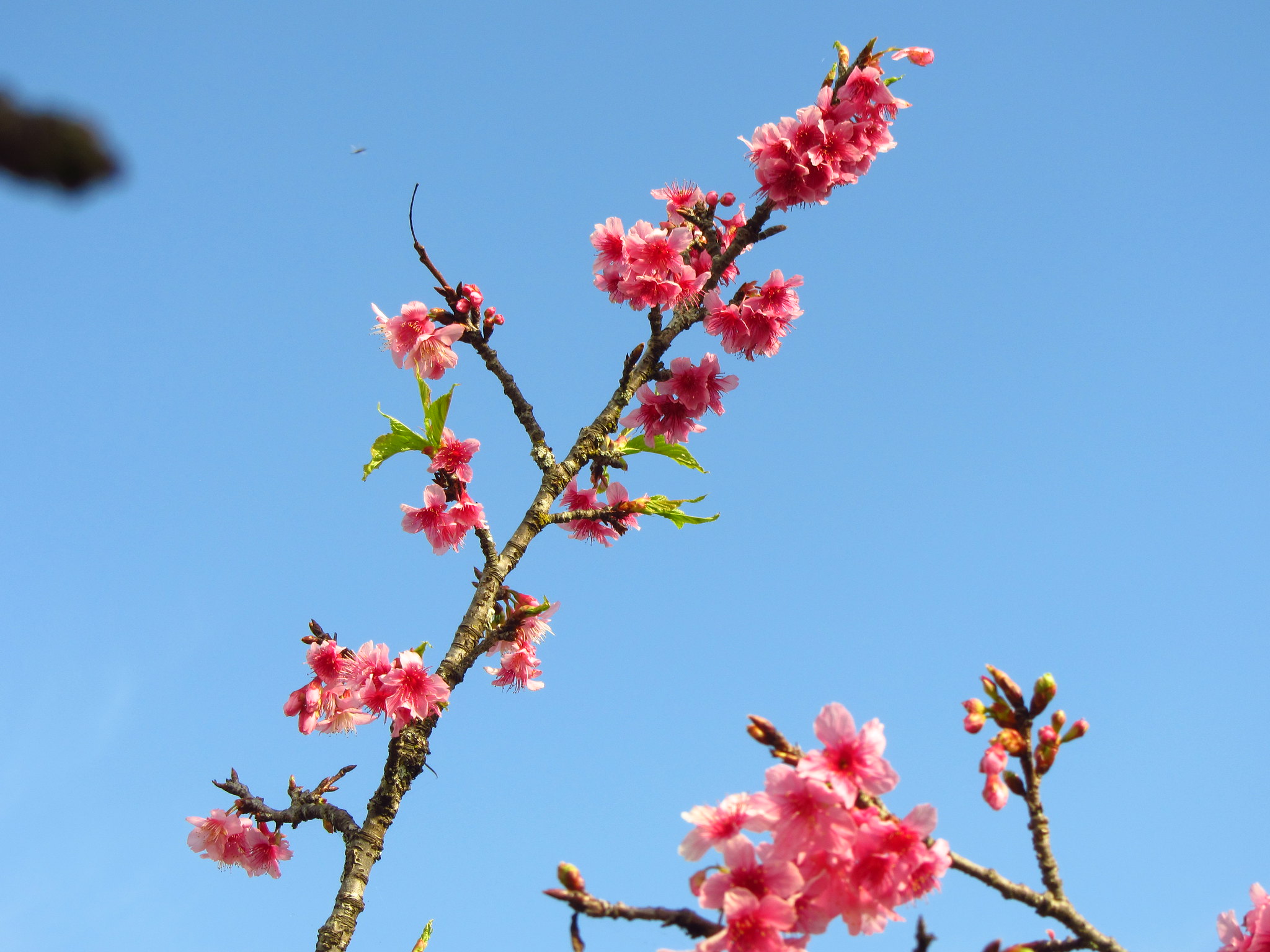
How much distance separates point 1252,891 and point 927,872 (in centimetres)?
120

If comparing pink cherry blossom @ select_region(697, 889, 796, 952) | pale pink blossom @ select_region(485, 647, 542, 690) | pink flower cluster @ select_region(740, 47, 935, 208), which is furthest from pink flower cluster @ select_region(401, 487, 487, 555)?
pink cherry blossom @ select_region(697, 889, 796, 952)

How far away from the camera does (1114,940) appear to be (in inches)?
101

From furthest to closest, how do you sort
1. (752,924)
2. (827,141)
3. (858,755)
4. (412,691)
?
(827,141) < (412,691) < (858,755) < (752,924)

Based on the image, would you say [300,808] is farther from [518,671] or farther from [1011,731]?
[1011,731]

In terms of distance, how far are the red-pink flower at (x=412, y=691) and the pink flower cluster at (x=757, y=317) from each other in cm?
241

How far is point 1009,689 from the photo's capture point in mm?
2764

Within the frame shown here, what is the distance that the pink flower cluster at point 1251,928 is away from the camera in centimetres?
271

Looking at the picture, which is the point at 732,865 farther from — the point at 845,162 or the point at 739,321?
the point at 845,162

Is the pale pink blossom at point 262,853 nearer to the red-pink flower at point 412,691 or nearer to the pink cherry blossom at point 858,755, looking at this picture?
the red-pink flower at point 412,691

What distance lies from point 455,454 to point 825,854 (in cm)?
310

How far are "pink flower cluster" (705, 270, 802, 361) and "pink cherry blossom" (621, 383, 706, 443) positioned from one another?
422 millimetres

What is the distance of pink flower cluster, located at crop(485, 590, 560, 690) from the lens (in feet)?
14.8

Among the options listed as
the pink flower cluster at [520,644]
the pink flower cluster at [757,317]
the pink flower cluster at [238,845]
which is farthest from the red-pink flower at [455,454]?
the pink flower cluster at [238,845]

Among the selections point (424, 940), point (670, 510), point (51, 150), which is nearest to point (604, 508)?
point (670, 510)
